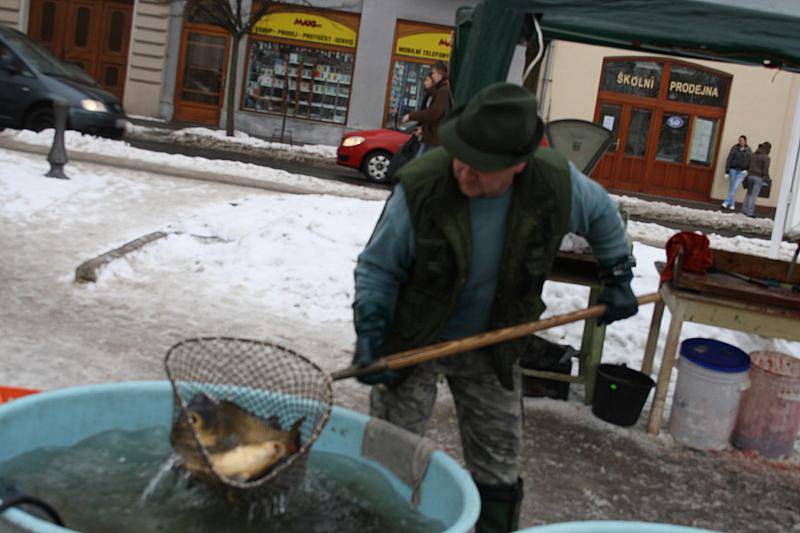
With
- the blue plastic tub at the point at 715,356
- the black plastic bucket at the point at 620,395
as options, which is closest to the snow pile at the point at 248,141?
the black plastic bucket at the point at 620,395

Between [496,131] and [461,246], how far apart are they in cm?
40

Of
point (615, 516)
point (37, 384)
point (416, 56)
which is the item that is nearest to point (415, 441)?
point (615, 516)

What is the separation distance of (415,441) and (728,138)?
2342 centimetres

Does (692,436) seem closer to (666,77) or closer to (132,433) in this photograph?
(132,433)

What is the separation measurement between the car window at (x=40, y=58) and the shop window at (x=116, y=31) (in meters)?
10.8

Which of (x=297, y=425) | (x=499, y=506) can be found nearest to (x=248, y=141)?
(x=499, y=506)

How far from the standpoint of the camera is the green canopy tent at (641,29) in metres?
5.36

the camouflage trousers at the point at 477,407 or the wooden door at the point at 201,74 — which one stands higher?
the wooden door at the point at 201,74

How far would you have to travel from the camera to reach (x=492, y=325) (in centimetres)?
321

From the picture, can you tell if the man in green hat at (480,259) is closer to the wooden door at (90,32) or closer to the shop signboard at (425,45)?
the shop signboard at (425,45)

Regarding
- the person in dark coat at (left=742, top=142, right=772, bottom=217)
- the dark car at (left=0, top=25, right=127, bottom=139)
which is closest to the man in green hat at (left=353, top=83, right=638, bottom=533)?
the dark car at (left=0, top=25, right=127, bottom=139)

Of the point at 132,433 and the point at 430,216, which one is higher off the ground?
the point at 430,216

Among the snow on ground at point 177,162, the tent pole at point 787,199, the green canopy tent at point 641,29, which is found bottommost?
the snow on ground at point 177,162

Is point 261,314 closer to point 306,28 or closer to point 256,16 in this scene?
Result: point 256,16
